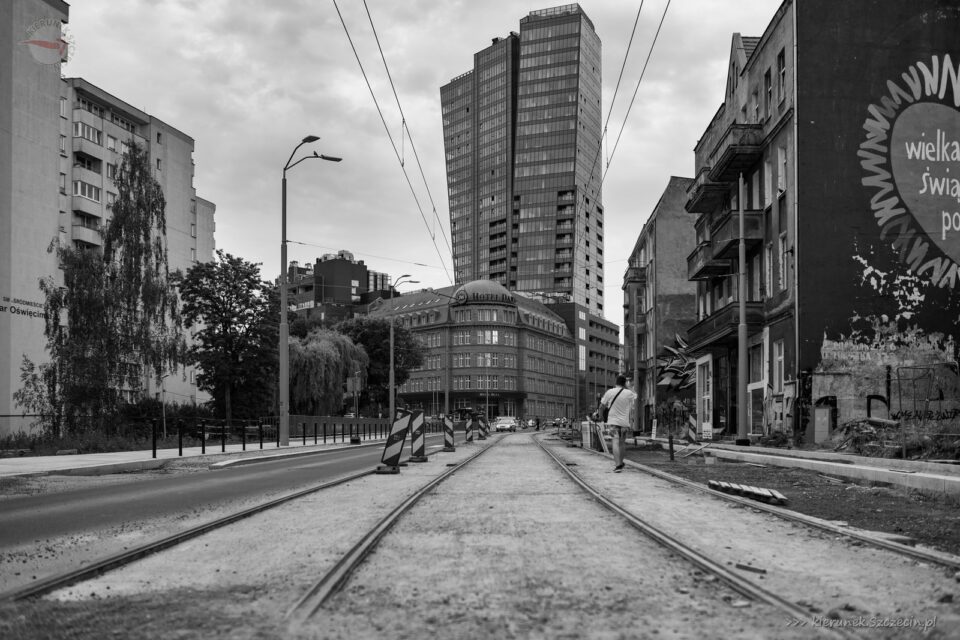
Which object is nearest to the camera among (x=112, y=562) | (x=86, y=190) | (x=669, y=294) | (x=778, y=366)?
(x=112, y=562)

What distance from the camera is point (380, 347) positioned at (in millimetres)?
79625

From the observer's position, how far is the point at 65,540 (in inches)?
274

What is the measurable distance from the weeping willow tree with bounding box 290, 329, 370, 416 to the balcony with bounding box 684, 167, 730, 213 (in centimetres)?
2489

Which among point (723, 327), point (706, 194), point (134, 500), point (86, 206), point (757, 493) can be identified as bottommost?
point (134, 500)

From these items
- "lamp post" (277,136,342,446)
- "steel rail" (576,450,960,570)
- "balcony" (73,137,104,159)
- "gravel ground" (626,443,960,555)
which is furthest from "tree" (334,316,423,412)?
"steel rail" (576,450,960,570)

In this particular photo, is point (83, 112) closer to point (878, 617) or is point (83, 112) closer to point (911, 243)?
point (911, 243)

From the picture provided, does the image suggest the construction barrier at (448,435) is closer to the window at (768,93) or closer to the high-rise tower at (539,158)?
the window at (768,93)

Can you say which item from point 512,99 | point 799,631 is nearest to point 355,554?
point 799,631

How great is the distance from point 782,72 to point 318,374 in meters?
32.7

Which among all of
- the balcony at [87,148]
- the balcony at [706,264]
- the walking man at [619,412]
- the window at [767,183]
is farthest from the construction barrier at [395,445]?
the balcony at [87,148]

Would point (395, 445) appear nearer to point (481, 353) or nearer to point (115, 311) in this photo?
point (115, 311)

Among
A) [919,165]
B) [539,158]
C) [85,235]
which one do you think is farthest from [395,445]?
[539,158]

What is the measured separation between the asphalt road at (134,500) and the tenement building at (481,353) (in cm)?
10266

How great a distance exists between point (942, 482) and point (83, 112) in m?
54.2
